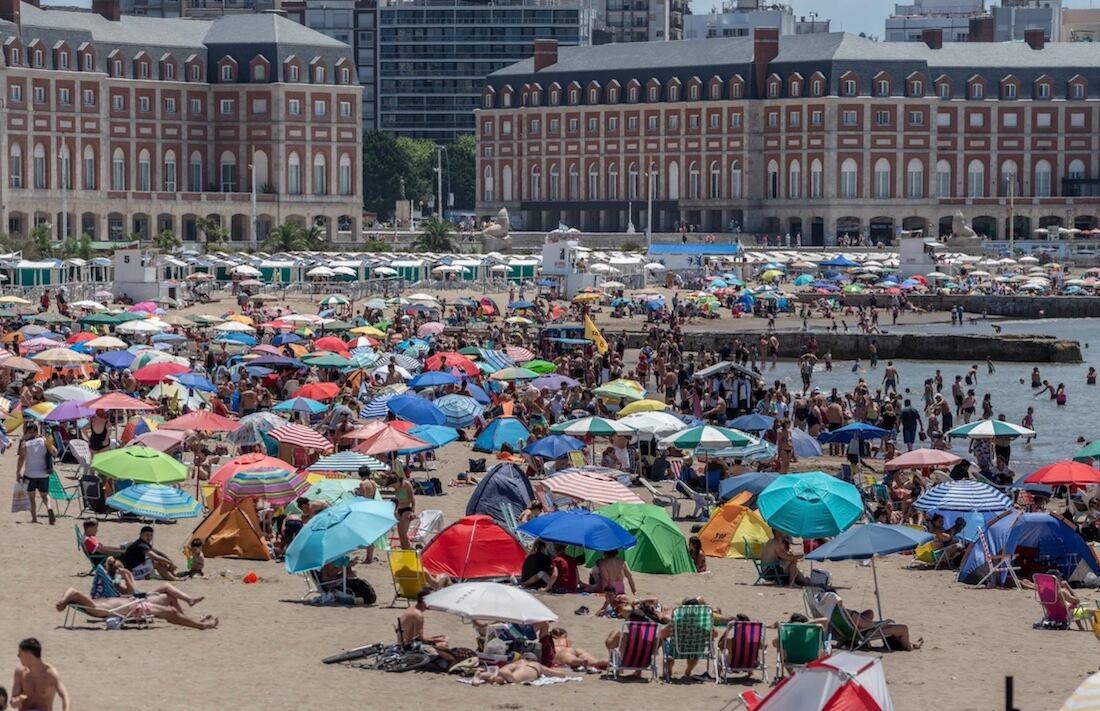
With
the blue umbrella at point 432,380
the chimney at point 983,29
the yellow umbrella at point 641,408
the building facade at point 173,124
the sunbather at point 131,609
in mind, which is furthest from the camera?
the chimney at point 983,29

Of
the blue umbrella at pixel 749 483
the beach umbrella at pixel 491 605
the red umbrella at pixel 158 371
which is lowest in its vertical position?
the blue umbrella at pixel 749 483

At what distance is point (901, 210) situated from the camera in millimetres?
112000

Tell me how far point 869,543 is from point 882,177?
93351mm

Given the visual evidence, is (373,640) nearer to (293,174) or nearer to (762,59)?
(293,174)

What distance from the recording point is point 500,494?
24.5m

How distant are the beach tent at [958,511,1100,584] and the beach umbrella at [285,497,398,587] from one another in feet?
22.2

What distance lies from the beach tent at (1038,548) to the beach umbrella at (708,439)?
6636 millimetres

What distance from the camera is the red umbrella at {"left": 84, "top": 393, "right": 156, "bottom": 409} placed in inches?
1166

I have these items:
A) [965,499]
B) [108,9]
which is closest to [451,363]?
[965,499]

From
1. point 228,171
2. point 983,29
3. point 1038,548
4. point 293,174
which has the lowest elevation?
point 1038,548

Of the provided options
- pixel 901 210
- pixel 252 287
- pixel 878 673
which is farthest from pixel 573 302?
pixel 878 673

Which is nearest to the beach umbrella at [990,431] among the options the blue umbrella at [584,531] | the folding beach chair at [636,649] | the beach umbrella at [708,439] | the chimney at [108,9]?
the beach umbrella at [708,439]

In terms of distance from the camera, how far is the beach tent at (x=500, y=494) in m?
24.4

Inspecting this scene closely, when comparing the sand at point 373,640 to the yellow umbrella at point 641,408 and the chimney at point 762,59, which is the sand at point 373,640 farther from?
the chimney at point 762,59
